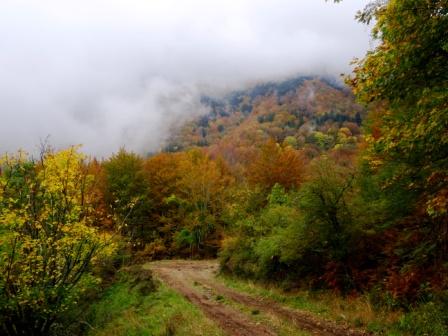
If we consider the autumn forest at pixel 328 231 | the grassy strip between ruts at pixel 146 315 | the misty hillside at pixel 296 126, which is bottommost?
the grassy strip between ruts at pixel 146 315

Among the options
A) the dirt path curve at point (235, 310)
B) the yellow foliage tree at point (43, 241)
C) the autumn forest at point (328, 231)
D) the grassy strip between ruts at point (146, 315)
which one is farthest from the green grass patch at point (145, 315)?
the yellow foliage tree at point (43, 241)

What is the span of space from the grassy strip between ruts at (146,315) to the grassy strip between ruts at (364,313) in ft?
13.6

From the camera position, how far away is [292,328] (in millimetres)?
11375

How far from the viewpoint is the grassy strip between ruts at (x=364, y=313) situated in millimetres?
9766

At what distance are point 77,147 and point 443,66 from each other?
1182cm

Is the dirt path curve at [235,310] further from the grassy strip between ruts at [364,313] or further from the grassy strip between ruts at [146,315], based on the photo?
the grassy strip between ruts at [146,315]

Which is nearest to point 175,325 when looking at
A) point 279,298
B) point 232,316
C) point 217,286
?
point 232,316

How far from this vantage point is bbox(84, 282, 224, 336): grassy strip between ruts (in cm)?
1273

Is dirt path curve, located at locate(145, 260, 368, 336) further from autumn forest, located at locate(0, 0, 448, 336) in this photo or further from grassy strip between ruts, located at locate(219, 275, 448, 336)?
grassy strip between ruts, located at locate(219, 275, 448, 336)

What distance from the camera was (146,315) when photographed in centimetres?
1655

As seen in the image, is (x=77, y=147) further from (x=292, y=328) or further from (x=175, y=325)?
(x=292, y=328)

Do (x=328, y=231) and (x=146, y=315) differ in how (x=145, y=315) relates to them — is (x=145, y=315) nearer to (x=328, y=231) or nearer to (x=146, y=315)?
(x=146, y=315)

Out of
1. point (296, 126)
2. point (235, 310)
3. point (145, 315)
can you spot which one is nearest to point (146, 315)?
point (145, 315)

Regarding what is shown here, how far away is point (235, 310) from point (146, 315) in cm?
444
